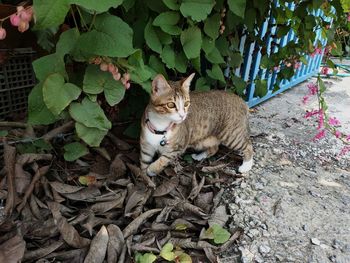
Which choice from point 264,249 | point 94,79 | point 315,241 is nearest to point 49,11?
point 94,79

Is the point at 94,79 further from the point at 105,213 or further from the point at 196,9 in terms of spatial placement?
the point at 105,213

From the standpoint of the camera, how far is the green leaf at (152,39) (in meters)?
1.95

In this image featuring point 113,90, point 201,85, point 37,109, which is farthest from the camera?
point 201,85

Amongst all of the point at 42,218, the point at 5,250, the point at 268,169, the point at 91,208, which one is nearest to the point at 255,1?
the point at 268,169

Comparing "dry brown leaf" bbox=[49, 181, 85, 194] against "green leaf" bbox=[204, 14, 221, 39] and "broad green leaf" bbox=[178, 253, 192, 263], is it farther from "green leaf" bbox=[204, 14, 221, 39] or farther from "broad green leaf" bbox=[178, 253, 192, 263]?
"green leaf" bbox=[204, 14, 221, 39]

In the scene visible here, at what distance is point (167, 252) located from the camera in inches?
70.2

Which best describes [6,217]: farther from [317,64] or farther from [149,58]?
[317,64]

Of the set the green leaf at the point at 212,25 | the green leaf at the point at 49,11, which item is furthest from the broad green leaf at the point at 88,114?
the green leaf at the point at 212,25

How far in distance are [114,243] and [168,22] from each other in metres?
1.28

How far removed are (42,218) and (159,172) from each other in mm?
829

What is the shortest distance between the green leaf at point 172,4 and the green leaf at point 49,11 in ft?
2.71

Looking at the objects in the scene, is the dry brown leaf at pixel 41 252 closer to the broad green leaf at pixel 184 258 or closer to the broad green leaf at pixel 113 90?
the broad green leaf at pixel 184 258

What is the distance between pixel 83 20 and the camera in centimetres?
139

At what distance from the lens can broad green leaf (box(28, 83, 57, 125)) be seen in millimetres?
1474
